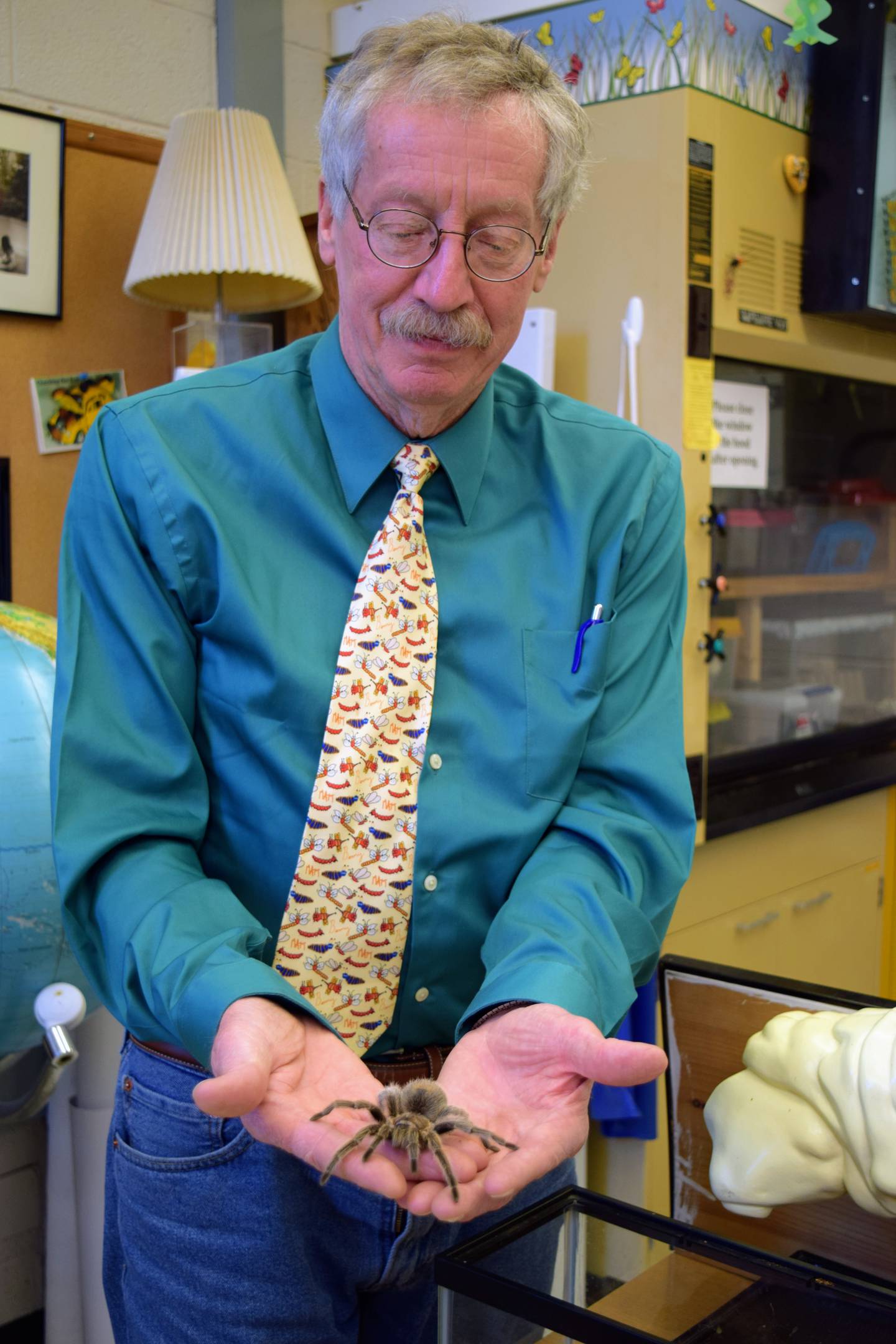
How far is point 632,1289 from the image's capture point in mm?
842

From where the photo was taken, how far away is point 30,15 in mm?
2021

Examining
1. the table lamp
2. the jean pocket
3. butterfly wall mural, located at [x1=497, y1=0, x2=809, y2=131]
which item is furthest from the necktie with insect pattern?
butterfly wall mural, located at [x1=497, y1=0, x2=809, y2=131]

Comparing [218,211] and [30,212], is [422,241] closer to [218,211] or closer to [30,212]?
[218,211]

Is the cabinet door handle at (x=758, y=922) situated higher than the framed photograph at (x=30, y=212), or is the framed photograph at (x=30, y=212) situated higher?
the framed photograph at (x=30, y=212)

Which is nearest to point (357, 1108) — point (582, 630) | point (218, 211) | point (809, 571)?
point (582, 630)

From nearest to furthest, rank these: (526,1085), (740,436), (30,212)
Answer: (526,1085)
(30,212)
(740,436)

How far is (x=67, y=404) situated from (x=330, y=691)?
4.12 ft

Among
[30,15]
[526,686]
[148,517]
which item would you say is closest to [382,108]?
[148,517]

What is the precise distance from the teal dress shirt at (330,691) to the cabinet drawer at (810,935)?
145 centimetres

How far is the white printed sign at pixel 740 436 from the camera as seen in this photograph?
2.54 m

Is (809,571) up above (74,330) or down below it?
below

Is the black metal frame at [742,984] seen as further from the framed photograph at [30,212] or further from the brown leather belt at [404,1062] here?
the framed photograph at [30,212]

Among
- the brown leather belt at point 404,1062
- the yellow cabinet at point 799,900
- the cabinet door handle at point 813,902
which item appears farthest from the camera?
the cabinet door handle at point 813,902

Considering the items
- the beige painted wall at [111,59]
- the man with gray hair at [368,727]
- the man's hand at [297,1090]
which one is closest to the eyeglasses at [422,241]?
the man with gray hair at [368,727]
